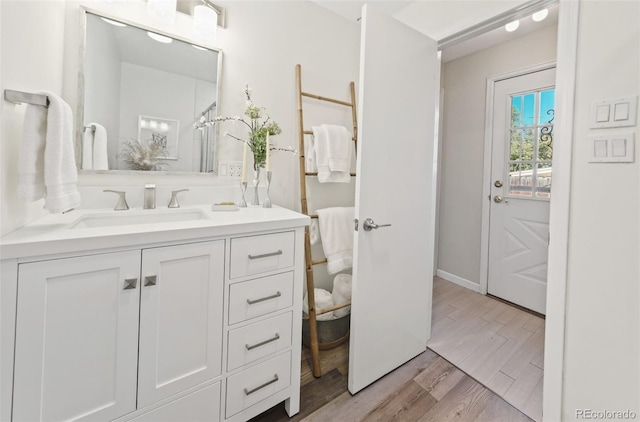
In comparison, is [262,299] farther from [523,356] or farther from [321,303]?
[523,356]

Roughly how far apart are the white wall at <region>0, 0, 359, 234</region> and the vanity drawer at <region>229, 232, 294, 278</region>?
64 centimetres

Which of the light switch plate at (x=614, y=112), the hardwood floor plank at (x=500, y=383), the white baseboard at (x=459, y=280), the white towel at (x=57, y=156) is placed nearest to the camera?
the white towel at (x=57, y=156)

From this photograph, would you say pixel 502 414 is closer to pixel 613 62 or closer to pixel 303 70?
pixel 613 62

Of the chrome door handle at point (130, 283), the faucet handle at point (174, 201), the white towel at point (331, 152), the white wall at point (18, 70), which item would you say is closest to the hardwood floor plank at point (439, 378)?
the white towel at point (331, 152)

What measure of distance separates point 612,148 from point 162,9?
1.98 metres

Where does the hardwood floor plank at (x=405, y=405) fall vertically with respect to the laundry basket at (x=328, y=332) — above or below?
below

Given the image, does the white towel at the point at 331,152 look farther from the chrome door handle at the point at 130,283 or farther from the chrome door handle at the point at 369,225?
the chrome door handle at the point at 130,283

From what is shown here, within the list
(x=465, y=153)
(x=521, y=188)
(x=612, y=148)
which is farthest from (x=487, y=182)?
(x=612, y=148)

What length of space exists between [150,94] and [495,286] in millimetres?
3040

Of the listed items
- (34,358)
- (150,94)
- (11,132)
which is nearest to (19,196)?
(11,132)

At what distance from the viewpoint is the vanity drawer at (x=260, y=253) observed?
A: 1.09 metres

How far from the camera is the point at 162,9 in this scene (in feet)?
4.39

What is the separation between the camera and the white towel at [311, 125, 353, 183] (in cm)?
177

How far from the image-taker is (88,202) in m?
1.27
